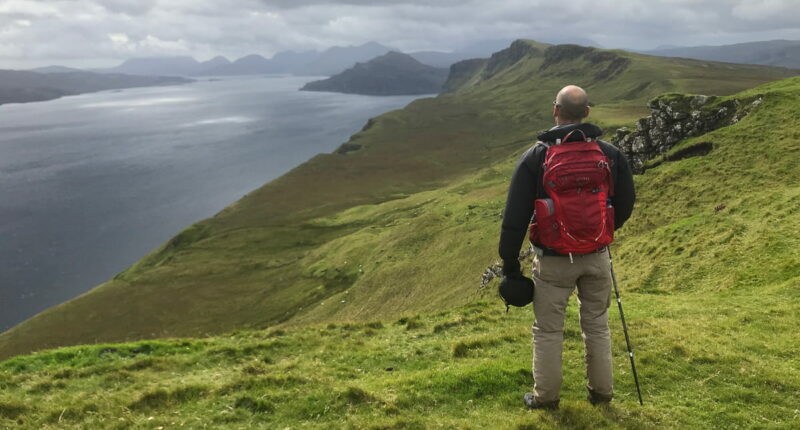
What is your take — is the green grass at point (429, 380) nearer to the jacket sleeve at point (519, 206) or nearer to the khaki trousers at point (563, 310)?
the khaki trousers at point (563, 310)

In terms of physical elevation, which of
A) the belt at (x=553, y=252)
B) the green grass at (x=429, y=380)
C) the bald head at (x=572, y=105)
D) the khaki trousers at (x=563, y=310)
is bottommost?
the green grass at (x=429, y=380)

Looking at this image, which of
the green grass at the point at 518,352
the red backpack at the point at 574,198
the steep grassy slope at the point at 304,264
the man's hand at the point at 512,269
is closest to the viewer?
the red backpack at the point at 574,198

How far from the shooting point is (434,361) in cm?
1265

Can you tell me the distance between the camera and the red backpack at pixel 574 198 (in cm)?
686

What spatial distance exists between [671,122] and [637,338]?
3218 cm

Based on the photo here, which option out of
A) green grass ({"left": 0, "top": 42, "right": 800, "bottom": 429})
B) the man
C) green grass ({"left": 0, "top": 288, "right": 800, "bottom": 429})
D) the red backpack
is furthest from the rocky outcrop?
the red backpack

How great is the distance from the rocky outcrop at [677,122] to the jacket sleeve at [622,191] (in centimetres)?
3246

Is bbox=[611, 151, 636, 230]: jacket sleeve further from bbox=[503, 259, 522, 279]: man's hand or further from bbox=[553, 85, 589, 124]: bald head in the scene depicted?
bbox=[503, 259, 522, 279]: man's hand

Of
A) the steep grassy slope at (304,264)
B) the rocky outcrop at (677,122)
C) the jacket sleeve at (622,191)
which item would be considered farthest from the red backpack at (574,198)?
the rocky outcrop at (677,122)

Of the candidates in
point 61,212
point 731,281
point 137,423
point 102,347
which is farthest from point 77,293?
point 731,281

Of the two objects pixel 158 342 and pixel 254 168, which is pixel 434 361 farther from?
pixel 254 168

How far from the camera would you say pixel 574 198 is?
6.95 metres

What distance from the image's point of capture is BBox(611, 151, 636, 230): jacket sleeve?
771 centimetres

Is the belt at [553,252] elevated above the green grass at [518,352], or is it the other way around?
the belt at [553,252]
